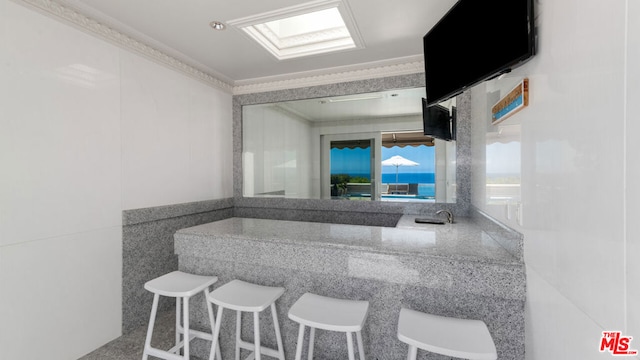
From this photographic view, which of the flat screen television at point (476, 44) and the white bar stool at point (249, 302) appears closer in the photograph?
the flat screen television at point (476, 44)

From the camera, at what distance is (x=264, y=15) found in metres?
2.09

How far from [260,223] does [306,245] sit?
73 cm

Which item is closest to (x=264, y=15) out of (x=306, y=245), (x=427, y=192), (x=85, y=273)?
(x=306, y=245)

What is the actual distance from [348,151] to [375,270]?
6.26 feet

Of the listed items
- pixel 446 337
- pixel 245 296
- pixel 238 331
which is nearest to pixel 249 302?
pixel 245 296

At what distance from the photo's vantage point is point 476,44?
140 centimetres

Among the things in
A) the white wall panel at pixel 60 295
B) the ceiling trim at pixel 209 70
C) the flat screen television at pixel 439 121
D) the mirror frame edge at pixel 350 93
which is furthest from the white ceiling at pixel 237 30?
the white wall panel at pixel 60 295

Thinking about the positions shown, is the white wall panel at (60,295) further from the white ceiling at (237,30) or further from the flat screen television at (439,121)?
the flat screen television at (439,121)

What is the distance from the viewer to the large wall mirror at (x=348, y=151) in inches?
113

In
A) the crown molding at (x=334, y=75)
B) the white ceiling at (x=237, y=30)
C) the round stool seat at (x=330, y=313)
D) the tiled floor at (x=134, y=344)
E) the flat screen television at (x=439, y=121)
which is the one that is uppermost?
the white ceiling at (x=237, y=30)

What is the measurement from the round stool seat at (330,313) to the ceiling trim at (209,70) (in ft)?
7.96

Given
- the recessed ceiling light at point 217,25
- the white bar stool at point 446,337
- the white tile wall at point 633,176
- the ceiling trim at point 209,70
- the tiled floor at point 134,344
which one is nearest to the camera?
the white tile wall at point 633,176

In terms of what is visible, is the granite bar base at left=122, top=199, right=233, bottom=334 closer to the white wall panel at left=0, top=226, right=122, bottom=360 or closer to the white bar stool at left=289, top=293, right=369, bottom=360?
the white wall panel at left=0, top=226, right=122, bottom=360

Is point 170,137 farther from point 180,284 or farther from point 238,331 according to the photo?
point 238,331
